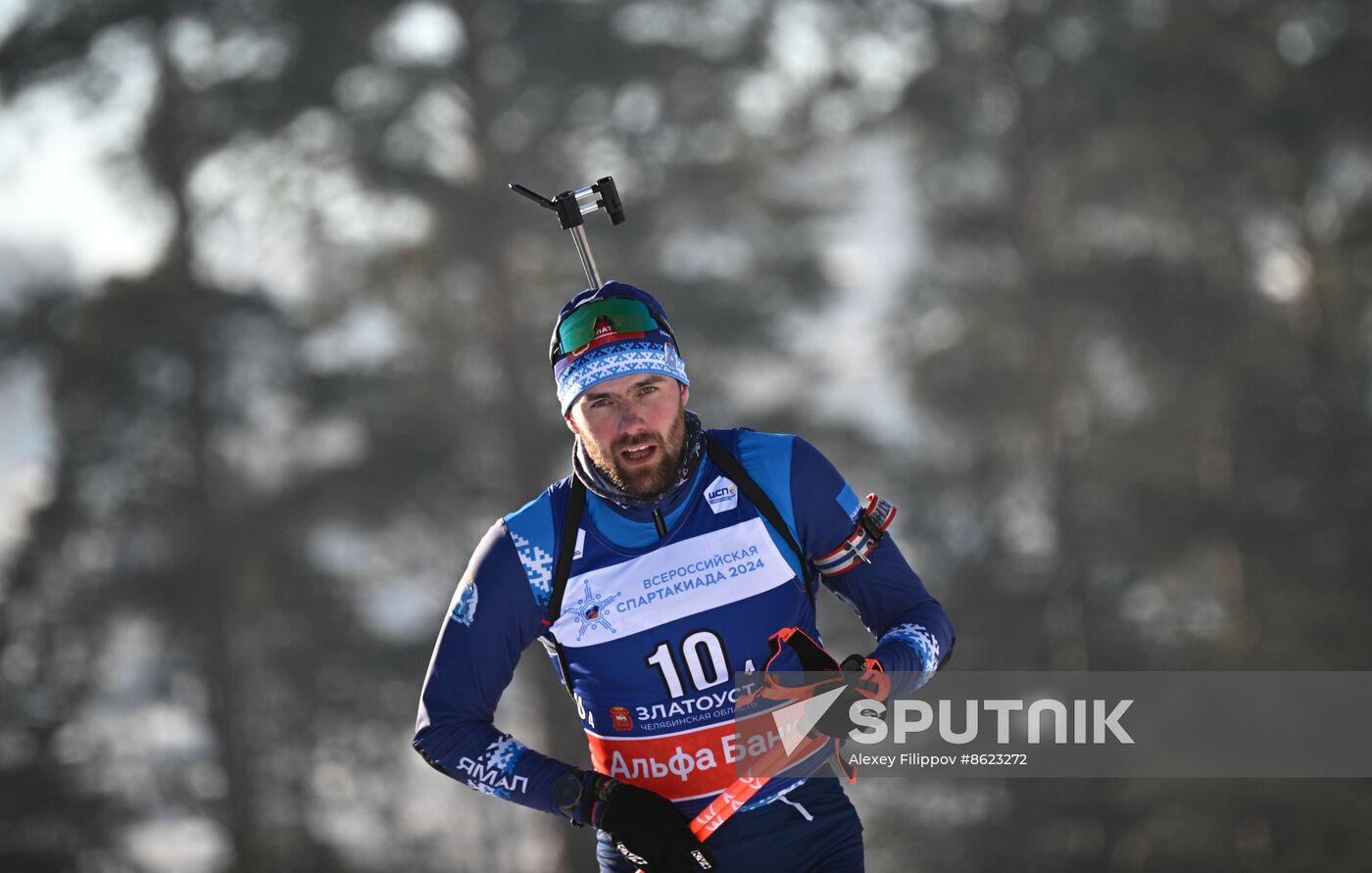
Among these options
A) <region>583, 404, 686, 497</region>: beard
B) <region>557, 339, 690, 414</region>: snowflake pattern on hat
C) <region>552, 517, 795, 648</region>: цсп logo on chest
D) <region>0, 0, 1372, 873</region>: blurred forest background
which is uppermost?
<region>0, 0, 1372, 873</region>: blurred forest background

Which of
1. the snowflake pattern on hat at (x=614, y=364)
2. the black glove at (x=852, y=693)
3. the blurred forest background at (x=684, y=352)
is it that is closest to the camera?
the black glove at (x=852, y=693)

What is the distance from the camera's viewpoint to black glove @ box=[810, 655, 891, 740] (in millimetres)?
2994

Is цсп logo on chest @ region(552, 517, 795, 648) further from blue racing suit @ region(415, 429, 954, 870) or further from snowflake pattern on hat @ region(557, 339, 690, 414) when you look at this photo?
snowflake pattern on hat @ region(557, 339, 690, 414)

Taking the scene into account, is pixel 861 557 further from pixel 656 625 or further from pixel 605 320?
pixel 605 320

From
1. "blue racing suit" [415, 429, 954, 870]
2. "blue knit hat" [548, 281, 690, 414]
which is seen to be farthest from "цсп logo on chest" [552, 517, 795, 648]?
"blue knit hat" [548, 281, 690, 414]

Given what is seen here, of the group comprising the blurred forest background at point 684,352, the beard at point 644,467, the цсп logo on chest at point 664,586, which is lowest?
the цсп logo on chest at point 664,586

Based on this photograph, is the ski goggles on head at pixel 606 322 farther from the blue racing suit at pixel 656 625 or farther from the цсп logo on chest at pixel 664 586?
the цсп logo on chest at pixel 664 586

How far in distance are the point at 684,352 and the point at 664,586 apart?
32.1 ft

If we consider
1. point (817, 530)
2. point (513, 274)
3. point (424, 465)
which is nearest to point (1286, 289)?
point (513, 274)

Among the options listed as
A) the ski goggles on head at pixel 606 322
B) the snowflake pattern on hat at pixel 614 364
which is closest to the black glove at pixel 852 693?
the snowflake pattern on hat at pixel 614 364

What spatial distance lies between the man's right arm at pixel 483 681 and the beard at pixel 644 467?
28cm

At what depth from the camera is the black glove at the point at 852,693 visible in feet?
9.82

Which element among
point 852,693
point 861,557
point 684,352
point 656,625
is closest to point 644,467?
point 656,625

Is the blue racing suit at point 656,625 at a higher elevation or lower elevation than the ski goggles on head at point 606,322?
lower
